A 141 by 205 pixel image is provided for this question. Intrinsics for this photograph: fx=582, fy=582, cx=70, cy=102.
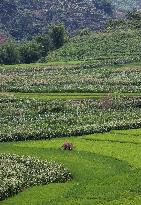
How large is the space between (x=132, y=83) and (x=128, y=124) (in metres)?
24.9

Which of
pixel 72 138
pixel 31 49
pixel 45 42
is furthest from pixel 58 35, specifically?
pixel 72 138

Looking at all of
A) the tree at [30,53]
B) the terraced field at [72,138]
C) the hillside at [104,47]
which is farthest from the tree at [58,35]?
the terraced field at [72,138]

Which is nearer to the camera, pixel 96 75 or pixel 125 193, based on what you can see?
pixel 125 193

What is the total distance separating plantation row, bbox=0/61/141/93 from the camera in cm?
7519

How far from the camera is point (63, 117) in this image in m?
→ 58.5

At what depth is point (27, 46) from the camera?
142 metres

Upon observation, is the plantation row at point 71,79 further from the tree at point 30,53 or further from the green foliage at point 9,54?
the tree at point 30,53

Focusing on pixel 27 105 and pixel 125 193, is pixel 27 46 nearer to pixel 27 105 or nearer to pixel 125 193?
pixel 27 105

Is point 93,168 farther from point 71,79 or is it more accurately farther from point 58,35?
point 58,35

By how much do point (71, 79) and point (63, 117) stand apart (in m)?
25.7

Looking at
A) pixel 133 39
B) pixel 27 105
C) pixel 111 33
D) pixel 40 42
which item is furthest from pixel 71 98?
pixel 40 42

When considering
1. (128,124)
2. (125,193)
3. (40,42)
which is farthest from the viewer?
(40,42)

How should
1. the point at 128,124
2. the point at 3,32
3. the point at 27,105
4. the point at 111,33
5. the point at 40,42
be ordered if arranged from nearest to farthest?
the point at 128,124 < the point at 27,105 < the point at 111,33 < the point at 40,42 < the point at 3,32

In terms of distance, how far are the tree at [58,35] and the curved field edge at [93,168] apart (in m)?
97.7
